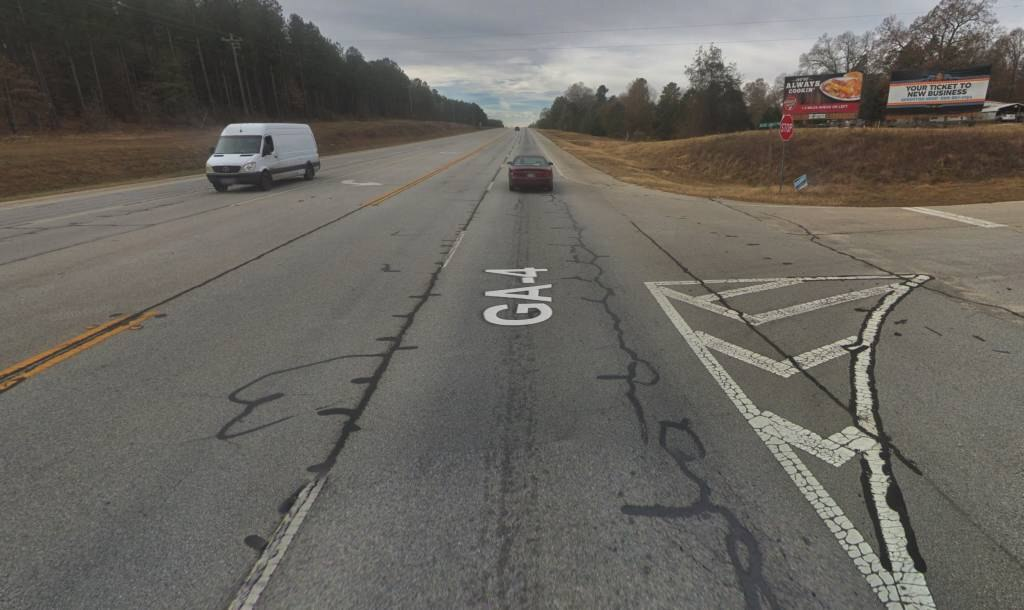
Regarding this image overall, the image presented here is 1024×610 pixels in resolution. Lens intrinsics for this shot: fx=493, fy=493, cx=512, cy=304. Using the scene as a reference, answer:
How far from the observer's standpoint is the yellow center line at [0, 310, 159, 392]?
14.5 feet

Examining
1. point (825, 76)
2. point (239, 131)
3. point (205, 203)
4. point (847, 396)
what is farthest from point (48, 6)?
point (847, 396)

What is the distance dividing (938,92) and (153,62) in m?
78.4

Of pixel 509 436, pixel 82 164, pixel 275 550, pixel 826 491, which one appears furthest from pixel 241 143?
pixel 826 491

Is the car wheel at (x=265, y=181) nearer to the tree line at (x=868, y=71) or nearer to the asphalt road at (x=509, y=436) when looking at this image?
the asphalt road at (x=509, y=436)

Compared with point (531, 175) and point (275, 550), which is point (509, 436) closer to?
point (275, 550)

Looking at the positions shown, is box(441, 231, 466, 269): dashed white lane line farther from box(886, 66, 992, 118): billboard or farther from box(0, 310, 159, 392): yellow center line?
box(886, 66, 992, 118): billboard

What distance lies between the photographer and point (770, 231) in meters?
12.0

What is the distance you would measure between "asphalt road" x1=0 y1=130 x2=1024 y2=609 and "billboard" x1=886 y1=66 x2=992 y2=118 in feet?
97.9

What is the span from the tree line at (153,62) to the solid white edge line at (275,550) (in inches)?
2391

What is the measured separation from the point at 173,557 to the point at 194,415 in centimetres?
154

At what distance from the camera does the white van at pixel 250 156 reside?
17875mm

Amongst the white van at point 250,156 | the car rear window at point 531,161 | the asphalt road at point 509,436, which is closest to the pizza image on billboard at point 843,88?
the car rear window at point 531,161

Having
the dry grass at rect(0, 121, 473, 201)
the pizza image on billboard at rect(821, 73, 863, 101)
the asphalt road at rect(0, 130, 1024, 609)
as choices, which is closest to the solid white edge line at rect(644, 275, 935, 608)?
the asphalt road at rect(0, 130, 1024, 609)

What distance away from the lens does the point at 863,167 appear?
2561cm
